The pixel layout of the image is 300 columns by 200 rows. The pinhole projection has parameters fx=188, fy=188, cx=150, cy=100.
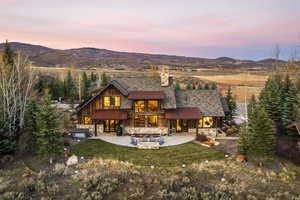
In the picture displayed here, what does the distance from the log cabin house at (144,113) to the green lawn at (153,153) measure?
14.2 feet

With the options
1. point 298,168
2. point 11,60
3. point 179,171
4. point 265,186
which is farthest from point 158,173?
point 11,60

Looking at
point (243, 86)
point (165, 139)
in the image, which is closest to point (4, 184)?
point (165, 139)

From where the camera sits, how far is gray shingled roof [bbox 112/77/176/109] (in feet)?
83.0

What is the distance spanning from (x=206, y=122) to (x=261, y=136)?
8.99m

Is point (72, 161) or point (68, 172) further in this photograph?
point (72, 161)

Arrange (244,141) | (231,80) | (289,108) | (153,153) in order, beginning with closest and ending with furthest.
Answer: (244,141)
(153,153)
(289,108)
(231,80)

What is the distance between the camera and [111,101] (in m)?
25.9

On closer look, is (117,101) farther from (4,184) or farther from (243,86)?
(243,86)

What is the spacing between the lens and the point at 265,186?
1330cm

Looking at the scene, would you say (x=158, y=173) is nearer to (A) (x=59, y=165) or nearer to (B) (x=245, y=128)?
(A) (x=59, y=165)

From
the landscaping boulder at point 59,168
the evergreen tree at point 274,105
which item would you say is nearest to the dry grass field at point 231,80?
the evergreen tree at point 274,105

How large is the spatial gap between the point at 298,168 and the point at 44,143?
22.1 meters

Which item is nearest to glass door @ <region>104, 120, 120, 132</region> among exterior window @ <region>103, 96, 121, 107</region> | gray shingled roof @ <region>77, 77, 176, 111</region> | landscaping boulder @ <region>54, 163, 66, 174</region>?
exterior window @ <region>103, 96, 121, 107</region>

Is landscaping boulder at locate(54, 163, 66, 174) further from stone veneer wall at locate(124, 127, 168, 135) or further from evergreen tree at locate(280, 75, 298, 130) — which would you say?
evergreen tree at locate(280, 75, 298, 130)
